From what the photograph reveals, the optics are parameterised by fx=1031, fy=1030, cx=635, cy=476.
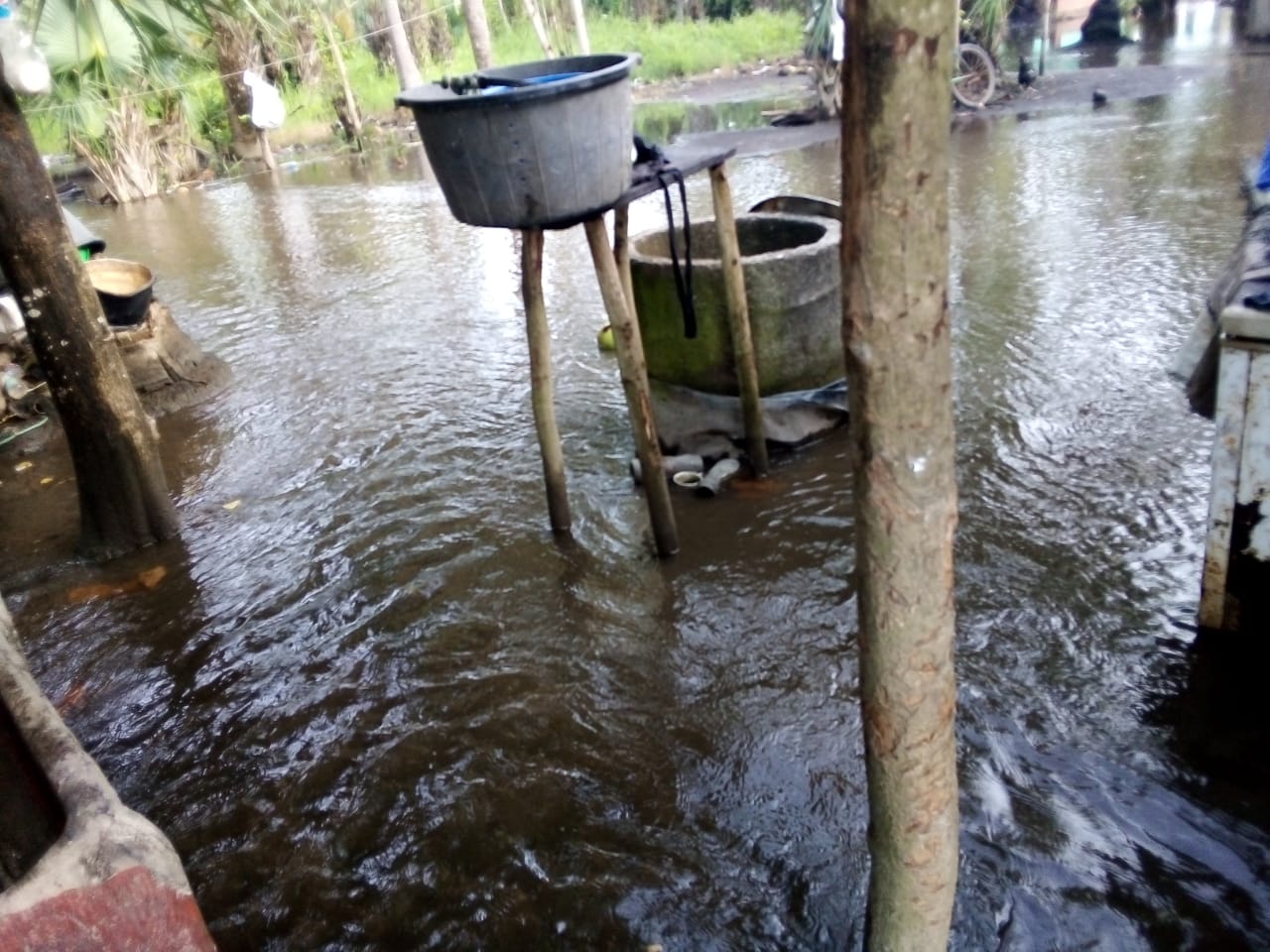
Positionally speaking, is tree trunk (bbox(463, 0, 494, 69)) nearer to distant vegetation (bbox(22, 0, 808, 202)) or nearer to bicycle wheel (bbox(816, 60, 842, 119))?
distant vegetation (bbox(22, 0, 808, 202))

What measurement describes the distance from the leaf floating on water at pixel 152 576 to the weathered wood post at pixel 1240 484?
3902 mm

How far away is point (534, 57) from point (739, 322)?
18321 millimetres

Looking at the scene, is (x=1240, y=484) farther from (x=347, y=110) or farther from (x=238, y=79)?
(x=238, y=79)

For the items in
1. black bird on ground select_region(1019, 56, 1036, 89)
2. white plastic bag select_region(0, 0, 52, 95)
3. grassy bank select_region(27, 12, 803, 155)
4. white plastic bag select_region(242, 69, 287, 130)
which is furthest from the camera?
grassy bank select_region(27, 12, 803, 155)

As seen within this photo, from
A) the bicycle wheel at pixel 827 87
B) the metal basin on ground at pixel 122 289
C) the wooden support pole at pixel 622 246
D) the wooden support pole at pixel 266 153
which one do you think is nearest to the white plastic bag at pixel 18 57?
the wooden support pole at pixel 622 246

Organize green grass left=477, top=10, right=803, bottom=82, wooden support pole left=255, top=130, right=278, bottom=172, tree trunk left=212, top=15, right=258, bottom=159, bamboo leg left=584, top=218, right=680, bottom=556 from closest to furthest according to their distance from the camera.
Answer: bamboo leg left=584, top=218, right=680, bottom=556
wooden support pole left=255, top=130, right=278, bottom=172
tree trunk left=212, top=15, right=258, bottom=159
green grass left=477, top=10, right=803, bottom=82

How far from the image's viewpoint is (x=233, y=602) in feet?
13.4

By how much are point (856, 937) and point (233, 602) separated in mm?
2772

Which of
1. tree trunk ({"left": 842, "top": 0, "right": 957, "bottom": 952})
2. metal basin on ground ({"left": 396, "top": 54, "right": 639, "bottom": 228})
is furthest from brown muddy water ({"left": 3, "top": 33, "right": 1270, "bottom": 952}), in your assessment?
metal basin on ground ({"left": 396, "top": 54, "right": 639, "bottom": 228})

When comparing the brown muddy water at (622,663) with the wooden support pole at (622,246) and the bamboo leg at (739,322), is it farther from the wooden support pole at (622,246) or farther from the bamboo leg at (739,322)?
the wooden support pole at (622,246)

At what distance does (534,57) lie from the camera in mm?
20703

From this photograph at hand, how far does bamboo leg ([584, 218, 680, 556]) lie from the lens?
3529mm

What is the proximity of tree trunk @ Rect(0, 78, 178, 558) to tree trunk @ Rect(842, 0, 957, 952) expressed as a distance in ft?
12.3

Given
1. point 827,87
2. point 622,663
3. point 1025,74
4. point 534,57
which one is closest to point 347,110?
point 534,57
